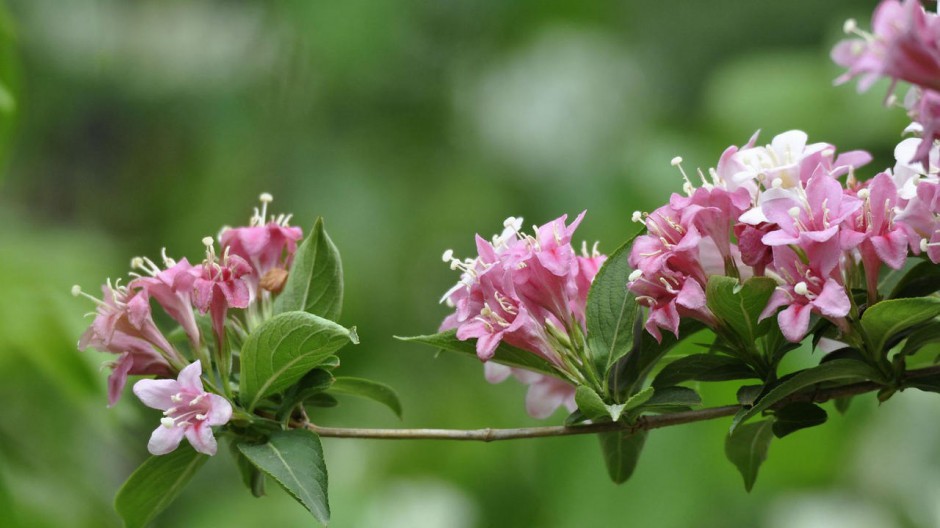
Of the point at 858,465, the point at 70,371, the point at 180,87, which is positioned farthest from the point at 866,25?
the point at 70,371

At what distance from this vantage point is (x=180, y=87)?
11.8 feet

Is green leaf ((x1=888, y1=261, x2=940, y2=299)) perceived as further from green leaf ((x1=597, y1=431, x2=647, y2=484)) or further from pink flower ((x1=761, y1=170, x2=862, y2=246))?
green leaf ((x1=597, y1=431, x2=647, y2=484))

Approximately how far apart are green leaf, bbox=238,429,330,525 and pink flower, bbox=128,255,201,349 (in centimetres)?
11

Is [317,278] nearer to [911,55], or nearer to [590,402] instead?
[590,402]

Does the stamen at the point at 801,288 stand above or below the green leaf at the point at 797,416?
above

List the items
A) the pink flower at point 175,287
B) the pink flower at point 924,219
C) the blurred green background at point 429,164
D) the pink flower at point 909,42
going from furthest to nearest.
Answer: the blurred green background at point 429,164 < the pink flower at point 175,287 < the pink flower at point 924,219 < the pink flower at point 909,42

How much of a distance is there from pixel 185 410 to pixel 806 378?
1.38ft

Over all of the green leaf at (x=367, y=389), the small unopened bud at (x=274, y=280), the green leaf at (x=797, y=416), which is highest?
the small unopened bud at (x=274, y=280)

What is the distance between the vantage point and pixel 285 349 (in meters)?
0.80

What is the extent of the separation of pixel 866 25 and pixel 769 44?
1341mm

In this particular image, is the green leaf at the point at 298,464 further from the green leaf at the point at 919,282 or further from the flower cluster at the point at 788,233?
the green leaf at the point at 919,282

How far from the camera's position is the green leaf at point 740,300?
29.5 inches

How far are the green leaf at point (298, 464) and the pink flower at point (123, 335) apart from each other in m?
0.11

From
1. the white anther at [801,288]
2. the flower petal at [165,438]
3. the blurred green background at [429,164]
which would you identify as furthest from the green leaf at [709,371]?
the blurred green background at [429,164]
